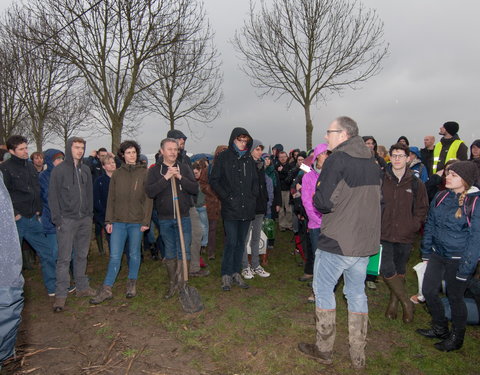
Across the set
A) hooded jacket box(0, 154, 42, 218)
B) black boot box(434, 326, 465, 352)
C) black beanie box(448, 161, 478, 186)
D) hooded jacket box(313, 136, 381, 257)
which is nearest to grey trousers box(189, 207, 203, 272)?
hooded jacket box(0, 154, 42, 218)

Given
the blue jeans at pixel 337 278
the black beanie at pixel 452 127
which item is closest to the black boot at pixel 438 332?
the blue jeans at pixel 337 278

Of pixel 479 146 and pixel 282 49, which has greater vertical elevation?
pixel 282 49

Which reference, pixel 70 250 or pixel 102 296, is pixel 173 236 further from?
pixel 70 250

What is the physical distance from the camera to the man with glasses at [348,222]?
3078mm

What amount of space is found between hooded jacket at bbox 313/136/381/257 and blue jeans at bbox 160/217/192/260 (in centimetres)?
256

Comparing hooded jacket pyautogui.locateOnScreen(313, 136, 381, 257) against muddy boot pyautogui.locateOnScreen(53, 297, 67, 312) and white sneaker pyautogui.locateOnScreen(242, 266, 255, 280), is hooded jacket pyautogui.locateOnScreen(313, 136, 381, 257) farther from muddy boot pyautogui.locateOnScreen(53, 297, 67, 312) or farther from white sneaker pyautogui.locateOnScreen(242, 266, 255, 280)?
muddy boot pyautogui.locateOnScreen(53, 297, 67, 312)

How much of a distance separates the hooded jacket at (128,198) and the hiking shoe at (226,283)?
1.47m

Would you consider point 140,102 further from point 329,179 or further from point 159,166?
point 329,179

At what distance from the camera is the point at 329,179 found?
308 cm

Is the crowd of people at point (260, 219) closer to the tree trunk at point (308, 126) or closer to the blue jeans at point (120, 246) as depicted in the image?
the blue jeans at point (120, 246)

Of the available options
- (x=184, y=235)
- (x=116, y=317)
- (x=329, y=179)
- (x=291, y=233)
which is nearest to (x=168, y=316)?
(x=116, y=317)

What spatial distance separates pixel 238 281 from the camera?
5.60 metres

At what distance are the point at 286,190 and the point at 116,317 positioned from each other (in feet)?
22.1

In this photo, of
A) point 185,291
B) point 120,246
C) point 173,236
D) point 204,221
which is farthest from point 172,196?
point 204,221
